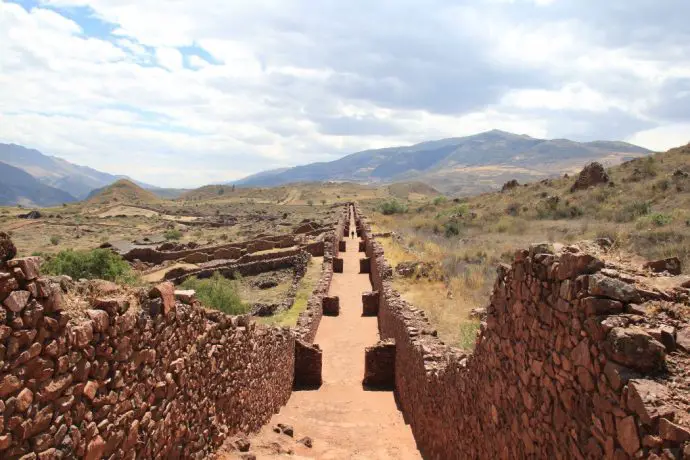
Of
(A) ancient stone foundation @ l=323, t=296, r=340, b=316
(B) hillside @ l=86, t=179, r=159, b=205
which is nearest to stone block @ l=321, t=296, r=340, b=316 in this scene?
(A) ancient stone foundation @ l=323, t=296, r=340, b=316

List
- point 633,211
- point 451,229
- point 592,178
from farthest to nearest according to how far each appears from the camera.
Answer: point 592,178 → point 451,229 → point 633,211

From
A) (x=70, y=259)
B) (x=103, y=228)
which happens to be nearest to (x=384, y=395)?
(x=70, y=259)

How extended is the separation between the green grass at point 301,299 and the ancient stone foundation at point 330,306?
2.66 feet

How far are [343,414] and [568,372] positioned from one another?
8.75 m

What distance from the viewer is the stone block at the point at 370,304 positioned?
2141cm

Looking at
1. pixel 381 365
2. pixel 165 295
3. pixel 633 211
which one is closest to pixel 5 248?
pixel 165 295

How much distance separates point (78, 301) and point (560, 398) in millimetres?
4078

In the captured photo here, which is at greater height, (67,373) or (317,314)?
(67,373)

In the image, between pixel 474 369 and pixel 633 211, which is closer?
pixel 474 369

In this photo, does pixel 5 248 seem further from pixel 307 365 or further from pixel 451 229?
pixel 451 229

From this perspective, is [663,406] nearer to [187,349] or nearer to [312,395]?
[187,349]

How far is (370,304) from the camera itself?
70.9 ft

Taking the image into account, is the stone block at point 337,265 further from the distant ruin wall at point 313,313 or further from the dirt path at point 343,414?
the dirt path at point 343,414

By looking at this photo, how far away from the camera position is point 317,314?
745 inches
